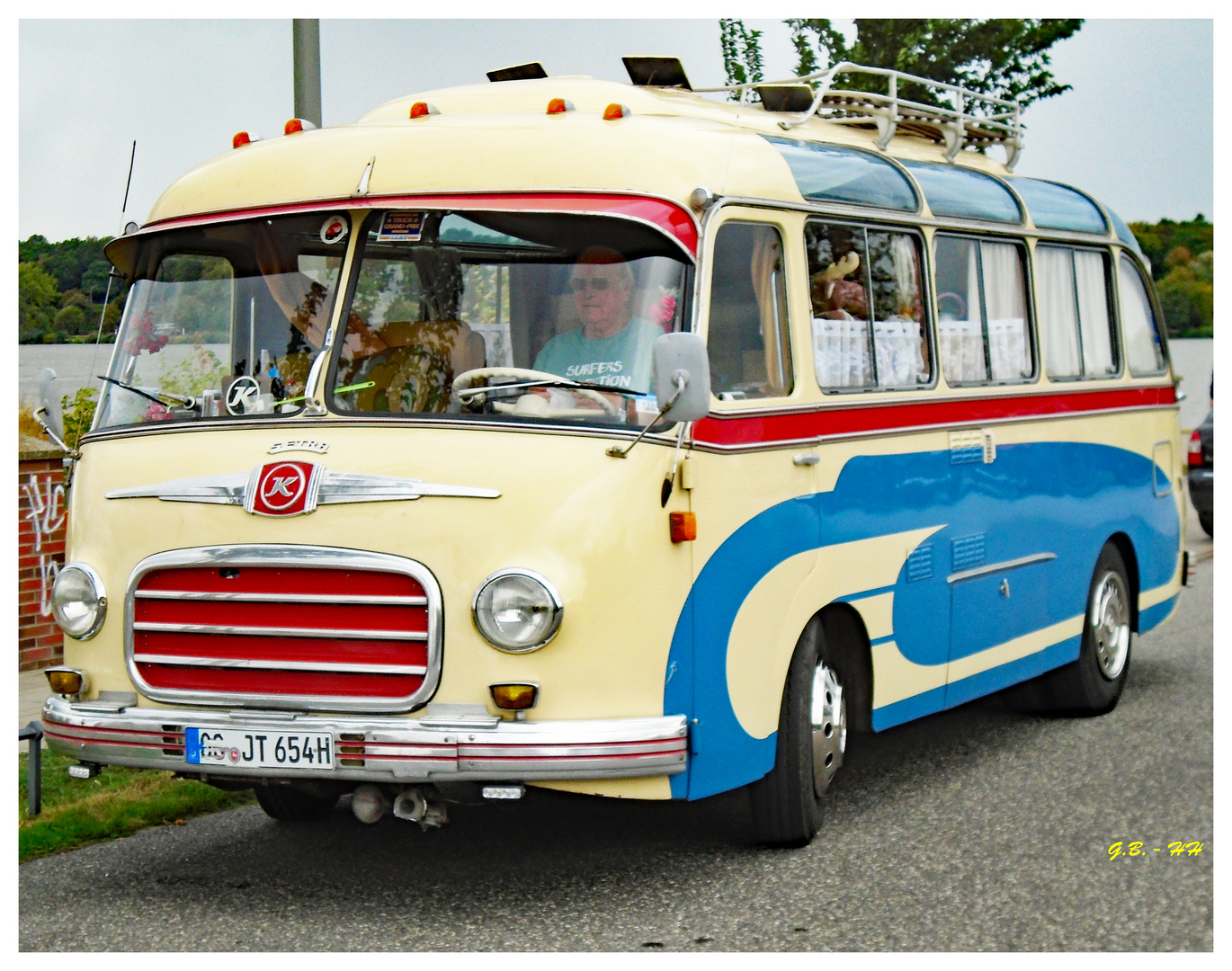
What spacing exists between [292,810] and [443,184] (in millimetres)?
2887

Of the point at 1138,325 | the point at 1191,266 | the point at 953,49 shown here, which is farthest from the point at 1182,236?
the point at 1138,325

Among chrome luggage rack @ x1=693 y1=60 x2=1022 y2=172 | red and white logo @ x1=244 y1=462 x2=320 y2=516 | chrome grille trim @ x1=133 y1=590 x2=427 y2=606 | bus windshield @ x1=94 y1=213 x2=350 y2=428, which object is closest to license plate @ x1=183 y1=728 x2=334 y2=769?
chrome grille trim @ x1=133 y1=590 x2=427 y2=606

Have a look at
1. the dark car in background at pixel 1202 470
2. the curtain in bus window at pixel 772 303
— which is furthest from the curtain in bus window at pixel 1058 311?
the dark car in background at pixel 1202 470

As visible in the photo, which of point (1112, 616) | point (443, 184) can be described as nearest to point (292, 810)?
point (443, 184)

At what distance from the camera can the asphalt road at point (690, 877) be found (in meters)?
5.66

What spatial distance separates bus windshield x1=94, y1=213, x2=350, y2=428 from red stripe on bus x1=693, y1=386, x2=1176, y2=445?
1549 mm

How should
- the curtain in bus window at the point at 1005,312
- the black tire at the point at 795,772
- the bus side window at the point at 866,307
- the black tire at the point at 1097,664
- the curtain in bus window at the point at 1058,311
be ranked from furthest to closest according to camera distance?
the black tire at the point at 1097,664 < the curtain in bus window at the point at 1058,311 < the curtain in bus window at the point at 1005,312 < the bus side window at the point at 866,307 < the black tire at the point at 795,772

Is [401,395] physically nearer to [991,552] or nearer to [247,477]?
[247,477]

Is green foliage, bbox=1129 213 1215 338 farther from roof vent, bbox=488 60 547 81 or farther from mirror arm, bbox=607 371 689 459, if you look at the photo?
mirror arm, bbox=607 371 689 459

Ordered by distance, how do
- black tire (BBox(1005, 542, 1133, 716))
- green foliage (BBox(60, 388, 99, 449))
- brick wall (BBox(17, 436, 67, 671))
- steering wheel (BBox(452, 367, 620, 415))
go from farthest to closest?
green foliage (BBox(60, 388, 99, 449))
brick wall (BBox(17, 436, 67, 671))
black tire (BBox(1005, 542, 1133, 716))
steering wheel (BBox(452, 367, 620, 415))

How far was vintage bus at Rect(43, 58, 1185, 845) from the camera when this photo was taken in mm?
5648

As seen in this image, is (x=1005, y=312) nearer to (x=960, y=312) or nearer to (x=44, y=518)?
(x=960, y=312)

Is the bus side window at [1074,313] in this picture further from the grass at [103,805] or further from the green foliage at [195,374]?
the grass at [103,805]

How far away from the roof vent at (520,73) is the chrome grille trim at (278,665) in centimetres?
352
